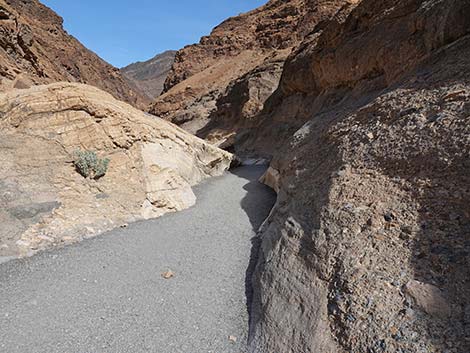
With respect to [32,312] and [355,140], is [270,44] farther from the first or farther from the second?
[32,312]

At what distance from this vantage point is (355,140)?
4.48m

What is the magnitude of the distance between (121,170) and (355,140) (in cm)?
535

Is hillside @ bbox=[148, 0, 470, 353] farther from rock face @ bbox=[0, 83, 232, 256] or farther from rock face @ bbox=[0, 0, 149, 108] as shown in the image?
rock face @ bbox=[0, 0, 149, 108]

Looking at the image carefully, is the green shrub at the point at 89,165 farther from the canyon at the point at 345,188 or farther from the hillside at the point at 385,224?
the hillside at the point at 385,224

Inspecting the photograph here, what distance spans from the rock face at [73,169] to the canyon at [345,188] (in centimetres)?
3

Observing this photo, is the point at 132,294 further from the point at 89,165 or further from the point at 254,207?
the point at 254,207

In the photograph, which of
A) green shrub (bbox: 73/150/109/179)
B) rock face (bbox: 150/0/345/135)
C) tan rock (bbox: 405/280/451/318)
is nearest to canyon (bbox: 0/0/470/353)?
tan rock (bbox: 405/280/451/318)

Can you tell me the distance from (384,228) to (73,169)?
6332mm

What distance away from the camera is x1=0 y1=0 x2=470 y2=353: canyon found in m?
2.32

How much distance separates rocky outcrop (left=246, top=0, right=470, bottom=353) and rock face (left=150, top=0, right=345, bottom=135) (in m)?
18.9

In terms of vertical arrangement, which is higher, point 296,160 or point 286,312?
point 296,160

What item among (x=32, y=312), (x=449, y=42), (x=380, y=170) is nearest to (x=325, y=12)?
(x=449, y=42)

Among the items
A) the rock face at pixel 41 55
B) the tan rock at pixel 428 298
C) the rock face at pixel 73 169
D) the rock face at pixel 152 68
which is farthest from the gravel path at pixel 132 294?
the rock face at pixel 152 68

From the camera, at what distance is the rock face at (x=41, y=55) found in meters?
13.0
